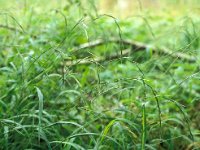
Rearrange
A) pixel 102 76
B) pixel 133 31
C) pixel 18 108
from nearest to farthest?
pixel 18 108 → pixel 102 76 → pixel 133 31

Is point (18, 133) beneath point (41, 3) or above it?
beneath

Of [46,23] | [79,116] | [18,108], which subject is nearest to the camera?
[18,108]

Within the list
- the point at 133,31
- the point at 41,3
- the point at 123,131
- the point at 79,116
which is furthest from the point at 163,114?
the point at 133,31

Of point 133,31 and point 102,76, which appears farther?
point 133,31

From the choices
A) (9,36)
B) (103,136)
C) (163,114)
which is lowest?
(163,114)

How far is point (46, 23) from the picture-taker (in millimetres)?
3203

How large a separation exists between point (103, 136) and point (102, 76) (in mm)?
1114

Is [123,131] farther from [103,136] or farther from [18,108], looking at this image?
[18,108]

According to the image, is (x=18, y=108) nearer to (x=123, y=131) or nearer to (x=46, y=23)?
(x=123, y=131)

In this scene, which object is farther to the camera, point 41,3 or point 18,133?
point 41,3

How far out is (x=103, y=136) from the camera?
1637 mm

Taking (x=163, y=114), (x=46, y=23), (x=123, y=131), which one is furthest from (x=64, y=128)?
(x=46, y=23)

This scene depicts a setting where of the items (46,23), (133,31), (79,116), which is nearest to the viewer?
(79,116)

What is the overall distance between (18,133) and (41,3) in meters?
1.82
